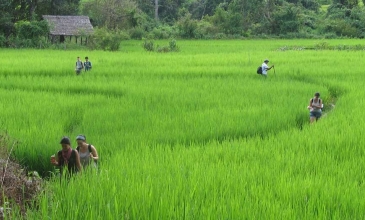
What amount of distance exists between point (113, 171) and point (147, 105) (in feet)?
14.2

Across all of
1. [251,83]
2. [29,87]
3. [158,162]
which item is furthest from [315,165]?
[29,87]

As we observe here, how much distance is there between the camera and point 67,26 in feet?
90.4

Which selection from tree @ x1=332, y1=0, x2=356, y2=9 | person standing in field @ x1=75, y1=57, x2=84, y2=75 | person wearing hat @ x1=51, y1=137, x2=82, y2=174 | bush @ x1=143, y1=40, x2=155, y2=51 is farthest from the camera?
tree @ x1=332, y1=0, x2=356, y2=9

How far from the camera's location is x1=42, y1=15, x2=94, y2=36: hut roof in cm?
2722

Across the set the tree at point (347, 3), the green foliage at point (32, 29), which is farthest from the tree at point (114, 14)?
the tree at point (347, 3)

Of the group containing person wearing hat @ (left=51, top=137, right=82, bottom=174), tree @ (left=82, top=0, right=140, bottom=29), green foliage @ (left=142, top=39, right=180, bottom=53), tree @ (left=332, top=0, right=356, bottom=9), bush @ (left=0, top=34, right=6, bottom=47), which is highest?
tree @ (left=332, top=0, right=356, bottom=9)

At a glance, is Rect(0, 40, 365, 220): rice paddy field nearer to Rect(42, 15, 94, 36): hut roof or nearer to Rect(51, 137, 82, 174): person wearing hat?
Rect(51, 137, 82, 174): person wearing hat

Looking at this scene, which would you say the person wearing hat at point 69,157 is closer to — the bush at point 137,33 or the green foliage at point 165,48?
the green foliage at point 165,48

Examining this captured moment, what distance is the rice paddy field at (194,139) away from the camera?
3.06 metres

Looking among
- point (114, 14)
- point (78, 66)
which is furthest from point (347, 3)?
point (78, 66)

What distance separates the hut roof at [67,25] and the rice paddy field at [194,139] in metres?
13.9

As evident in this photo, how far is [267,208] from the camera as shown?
303cm

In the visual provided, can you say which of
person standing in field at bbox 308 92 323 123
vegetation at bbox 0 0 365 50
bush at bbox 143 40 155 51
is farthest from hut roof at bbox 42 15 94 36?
person standing in field at bbox 308 92 323 123

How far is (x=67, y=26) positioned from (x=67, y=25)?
0.23 feet
